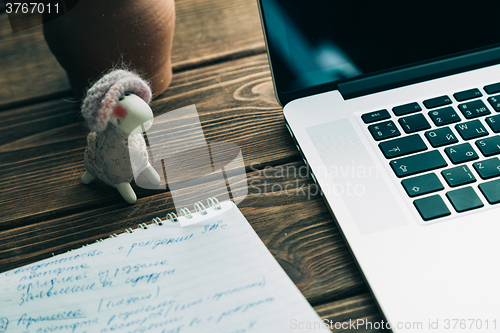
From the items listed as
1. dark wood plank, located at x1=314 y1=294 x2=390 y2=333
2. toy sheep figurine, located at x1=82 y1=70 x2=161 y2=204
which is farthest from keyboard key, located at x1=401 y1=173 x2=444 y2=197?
toy sheep figurine, located at x1=82 y1=70 x2=161 y2=204

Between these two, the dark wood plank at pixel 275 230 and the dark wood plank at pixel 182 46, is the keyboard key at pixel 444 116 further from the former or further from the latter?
the dark wood plank at pixel 182 46

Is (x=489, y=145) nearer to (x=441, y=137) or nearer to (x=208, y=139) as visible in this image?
(x=441, y=137)

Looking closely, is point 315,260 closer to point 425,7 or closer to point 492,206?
point 492,206

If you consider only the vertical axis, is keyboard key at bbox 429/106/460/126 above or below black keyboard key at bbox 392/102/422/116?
below

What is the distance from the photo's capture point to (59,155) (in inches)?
18.5

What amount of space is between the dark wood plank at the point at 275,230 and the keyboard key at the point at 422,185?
79mm

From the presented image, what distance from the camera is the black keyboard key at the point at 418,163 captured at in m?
0.36

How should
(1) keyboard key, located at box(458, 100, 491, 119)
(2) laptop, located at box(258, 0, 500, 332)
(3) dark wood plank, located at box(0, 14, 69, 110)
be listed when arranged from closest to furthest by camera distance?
1. (2) laptop, located at box(258, 0, 500, 332)
2. (1) keyboard key, located at box(458, 100, 491, 119)
3. (3) dark wood plank, located at box(0, 14, 69, 110)

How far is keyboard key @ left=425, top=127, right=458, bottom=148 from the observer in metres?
0.38

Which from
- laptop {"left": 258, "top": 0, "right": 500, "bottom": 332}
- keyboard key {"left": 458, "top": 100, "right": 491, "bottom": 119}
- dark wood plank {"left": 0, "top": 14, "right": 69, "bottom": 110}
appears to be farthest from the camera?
dark wood plank {"left": 0, "top": 14, "right": 69, "bottom": 110}

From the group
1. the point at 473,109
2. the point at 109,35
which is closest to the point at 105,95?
the point at 109,35

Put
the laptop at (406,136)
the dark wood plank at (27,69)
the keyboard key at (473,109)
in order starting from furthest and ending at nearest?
the dark wood plank at (27,69) < the keyboard key at (473,109) < the laptop at (406,136)

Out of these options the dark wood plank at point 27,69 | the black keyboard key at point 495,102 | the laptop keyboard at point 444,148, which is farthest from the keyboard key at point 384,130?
the dark wood plank at point 27,69

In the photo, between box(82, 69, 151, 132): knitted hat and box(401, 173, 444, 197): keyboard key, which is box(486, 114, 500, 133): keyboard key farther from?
box(82, 69, 151, 132): knitted hat
